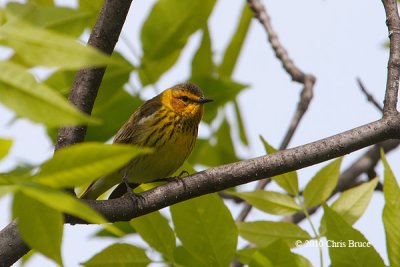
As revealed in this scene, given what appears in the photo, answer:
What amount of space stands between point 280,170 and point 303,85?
7.97ft

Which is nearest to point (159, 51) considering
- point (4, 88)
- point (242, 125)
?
point (242, 125)

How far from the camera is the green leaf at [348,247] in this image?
2760mm

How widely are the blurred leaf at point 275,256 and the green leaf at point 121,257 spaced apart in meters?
0.66

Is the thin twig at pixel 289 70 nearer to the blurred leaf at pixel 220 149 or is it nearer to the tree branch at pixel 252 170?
the blurred leaf at pixel 220 149

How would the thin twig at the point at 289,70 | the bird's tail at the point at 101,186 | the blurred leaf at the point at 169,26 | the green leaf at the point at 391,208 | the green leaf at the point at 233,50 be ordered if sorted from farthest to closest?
the bird's tail at the point at 101,186, the thin twig at the point at 289,70, the green leaf at the point at 233,50, the blurred leaf at the point at 169,26, the green leaf at the point at 391,208

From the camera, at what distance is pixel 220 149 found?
5348mm

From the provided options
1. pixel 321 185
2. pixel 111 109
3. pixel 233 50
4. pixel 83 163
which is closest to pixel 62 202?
pixel 83 163

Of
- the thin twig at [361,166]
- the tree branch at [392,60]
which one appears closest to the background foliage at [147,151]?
the tree branch at [392,60]

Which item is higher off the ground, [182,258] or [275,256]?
[182,258]

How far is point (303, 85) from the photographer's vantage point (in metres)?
5.43

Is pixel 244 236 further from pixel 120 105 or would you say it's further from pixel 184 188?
pixel 120 105

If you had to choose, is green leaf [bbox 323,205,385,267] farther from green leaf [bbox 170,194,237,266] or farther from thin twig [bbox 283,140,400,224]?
thin twig [bbox 283,140,400,224]

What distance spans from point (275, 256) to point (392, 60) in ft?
4.21

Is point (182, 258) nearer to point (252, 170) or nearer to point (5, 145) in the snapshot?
point (252, 170)
